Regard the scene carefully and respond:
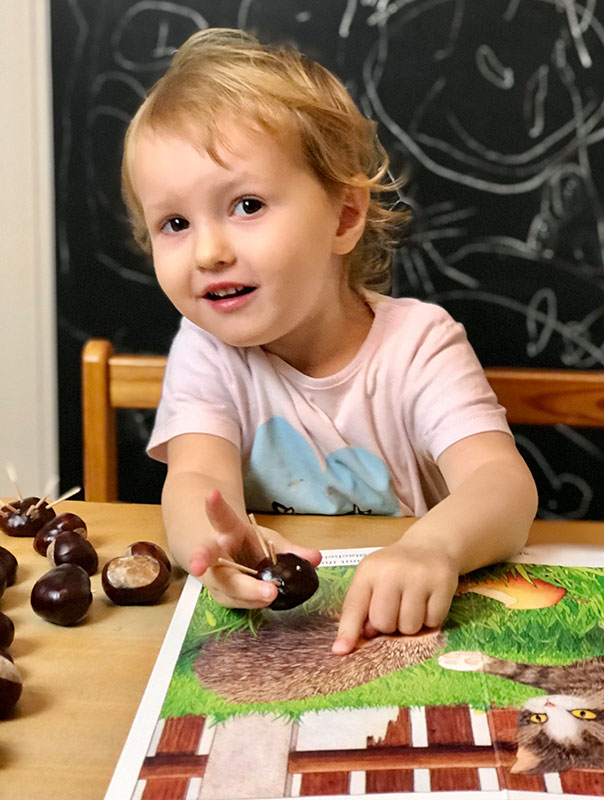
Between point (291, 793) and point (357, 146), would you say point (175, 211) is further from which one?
point (291, 793)

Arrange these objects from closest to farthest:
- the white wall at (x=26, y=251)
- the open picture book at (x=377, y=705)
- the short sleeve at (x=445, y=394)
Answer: the open picture book at (x=377, y=705), the short sleeve at (x=445, y=394), the white wall at (x=26, y=251)

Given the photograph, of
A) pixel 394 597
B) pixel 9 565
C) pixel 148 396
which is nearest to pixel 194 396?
pixel 148 396

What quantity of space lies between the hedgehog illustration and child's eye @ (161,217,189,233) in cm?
39

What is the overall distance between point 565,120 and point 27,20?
1.19 m

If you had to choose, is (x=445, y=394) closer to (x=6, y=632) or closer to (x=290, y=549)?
(x=290, y=549)

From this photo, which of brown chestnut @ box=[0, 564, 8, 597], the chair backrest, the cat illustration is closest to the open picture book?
the cat illustration

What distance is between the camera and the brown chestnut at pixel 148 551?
2.33 ft

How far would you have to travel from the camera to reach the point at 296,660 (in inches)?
22.8

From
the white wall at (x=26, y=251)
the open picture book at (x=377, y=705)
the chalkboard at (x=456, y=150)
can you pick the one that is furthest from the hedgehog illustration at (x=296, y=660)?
the white wall at (x=26, y=251)

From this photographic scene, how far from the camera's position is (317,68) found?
969 millimetres

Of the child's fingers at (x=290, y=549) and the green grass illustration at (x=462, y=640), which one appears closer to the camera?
the green grass illustration at (x=462, y=640)

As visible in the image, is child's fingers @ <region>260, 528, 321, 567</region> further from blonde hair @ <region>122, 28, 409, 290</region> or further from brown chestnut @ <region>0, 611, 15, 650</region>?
blonde hair @ <region>122, 28, 409, 290</region>

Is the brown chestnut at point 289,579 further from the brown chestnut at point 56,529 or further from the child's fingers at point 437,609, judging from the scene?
the brown chestnut at point 56,529

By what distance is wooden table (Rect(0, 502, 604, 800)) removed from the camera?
0.48 m
